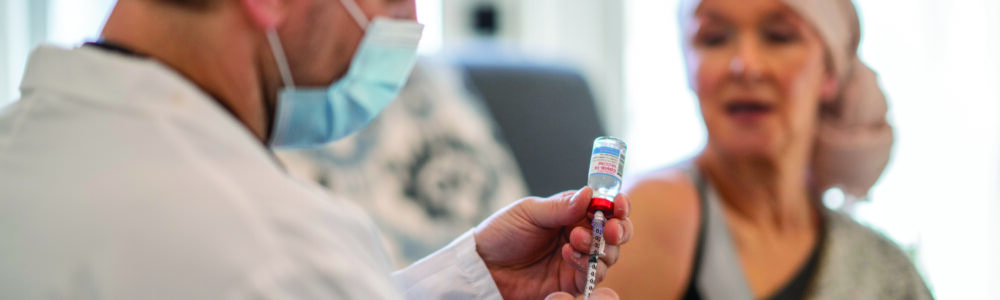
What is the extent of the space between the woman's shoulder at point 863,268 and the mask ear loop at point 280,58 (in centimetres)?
81

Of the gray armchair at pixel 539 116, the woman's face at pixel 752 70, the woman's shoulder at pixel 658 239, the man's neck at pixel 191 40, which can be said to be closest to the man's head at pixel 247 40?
the man's neck at pixel 191 40

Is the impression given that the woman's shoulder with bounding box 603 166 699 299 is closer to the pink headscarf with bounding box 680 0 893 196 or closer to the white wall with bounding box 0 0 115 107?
the pink headscarf with bounding box 680 0 893 196

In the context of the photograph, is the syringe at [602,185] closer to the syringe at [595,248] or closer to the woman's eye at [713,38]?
the syringe at [595,248]

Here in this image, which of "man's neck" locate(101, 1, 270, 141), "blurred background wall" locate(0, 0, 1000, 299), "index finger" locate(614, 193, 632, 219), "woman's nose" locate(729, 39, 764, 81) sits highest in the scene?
"man's neck" locate(101, 1, 270, 141)

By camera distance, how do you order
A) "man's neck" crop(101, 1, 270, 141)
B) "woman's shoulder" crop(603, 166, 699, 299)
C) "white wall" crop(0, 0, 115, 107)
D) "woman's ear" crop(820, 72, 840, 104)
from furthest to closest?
1. "white wall" crop(0, 0, 115, 107)
2. "woman's ear" crop(820, 72, 840, 104)
3. "woman's shoulder" crop(603, 166, 699, 299)
4. "man's neck" crop(101, 1, 270, 141)

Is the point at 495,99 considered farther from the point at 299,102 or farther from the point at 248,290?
the point at 248,290

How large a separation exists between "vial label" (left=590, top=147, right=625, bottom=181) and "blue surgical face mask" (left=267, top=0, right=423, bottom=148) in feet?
1.05

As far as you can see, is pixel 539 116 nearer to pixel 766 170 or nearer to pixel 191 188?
pixel 766 170

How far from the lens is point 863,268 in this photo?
1228 millimetres

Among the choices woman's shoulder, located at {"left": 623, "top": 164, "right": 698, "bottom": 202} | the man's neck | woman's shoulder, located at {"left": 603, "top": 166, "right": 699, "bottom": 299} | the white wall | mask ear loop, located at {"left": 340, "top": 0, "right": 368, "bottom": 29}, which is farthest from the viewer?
the white wall

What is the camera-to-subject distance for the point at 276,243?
56 centimetres

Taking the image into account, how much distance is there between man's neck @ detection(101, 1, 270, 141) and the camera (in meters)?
0.69

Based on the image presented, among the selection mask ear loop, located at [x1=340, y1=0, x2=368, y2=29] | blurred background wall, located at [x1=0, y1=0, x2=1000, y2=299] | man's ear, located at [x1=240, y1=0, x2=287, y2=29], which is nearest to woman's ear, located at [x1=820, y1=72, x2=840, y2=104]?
blurred background wall, located at [x1=0, y1=0, x2=1000, y2=299]

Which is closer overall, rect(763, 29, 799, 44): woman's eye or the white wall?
rect(763, 29, 799, 44): woman's eye
